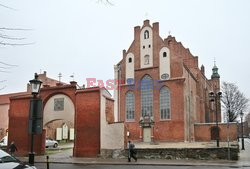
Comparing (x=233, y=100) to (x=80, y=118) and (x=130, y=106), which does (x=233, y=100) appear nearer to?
(x=130, y=106)

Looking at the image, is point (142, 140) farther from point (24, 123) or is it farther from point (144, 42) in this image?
point (24, 123)

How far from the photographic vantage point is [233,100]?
54.0 meters

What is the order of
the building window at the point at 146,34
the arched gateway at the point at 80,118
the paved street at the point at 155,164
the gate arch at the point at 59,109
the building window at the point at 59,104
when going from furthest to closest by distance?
1. the building window at the point at 146,34
2. the building window at the point at 59,104
3. the gate arch at the point at 59,109
4. the arched gateway at the point at 80,118
5. the paved street at the point at 155,164

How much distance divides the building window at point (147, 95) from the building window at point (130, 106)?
5.02ft

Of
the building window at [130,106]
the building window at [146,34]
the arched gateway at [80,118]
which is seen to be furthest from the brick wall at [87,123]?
the building window at [146,34]

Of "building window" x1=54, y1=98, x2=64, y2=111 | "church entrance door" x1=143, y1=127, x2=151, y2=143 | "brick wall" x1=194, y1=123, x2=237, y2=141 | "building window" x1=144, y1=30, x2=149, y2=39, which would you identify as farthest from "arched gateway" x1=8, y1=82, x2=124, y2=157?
"brick wall" x1=194, y1=123, x2=237, y2=141

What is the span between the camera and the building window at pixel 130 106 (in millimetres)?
43719

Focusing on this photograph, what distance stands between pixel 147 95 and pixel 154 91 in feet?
4.26

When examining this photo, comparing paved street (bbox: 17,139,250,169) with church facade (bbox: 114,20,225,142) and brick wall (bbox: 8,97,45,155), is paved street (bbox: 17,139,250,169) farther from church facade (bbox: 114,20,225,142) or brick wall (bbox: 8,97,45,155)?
church facade (bbox: 114,20,225,142)

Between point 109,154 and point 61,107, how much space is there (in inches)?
249

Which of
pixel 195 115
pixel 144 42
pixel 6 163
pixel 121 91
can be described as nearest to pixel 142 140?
pixel 121 91

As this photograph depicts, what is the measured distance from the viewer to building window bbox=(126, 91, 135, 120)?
43.7 meters

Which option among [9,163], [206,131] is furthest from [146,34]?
[9,163]

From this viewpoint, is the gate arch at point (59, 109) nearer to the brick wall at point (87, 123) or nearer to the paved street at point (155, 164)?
the brick wall at point (87, 123)
